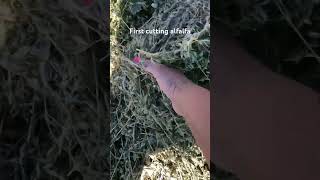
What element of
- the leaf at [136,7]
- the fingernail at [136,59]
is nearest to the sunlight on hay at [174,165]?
the fingernail at [136,59]

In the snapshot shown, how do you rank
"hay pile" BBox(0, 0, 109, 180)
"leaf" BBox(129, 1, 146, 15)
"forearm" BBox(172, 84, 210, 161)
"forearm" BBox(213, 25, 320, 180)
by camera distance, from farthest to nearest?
"hay pile" BBox(0, 0, 109, 180), "leaf" BBox(129, 1, 146, 15), "forearm" BBox(172, 84, 210, 161), "forearm" BBox(213, 25, 320, 180)

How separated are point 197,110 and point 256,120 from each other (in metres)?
0.22

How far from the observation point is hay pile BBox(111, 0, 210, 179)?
1.64 meters

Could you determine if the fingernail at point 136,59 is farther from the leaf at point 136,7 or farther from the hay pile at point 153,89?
the leaf at point 136,7

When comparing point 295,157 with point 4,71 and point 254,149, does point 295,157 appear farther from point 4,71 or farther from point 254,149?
point 4,71

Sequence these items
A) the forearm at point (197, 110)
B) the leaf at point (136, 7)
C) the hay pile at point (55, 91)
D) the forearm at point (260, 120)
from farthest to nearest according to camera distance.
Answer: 1. the hay pile at point (55, 91)
2. the leaf at point (136, 7)
3. the forearm at point (197, 110)
4. the forearm at point (260, 120)

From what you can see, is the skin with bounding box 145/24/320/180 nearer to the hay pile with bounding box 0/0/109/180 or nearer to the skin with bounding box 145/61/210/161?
the skin with bounding box 145/61/210/161

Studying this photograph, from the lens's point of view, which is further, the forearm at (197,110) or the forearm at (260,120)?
the forearm at (197,110)

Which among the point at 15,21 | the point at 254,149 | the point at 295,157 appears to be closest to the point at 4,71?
the point at 15,21

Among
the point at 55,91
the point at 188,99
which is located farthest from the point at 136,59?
the point at 55,91

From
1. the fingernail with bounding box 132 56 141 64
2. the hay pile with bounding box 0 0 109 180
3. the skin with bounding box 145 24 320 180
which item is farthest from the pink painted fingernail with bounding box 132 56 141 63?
the skin with bounding box 145 24 320 180

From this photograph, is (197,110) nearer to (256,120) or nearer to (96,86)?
(256,120)

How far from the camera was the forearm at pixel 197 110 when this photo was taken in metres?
1.59

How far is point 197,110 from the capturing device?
162cm
